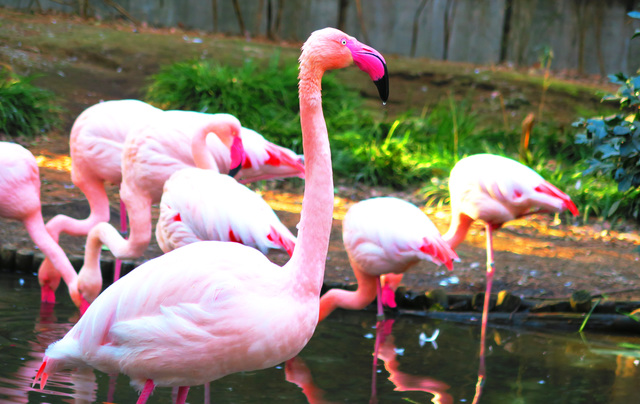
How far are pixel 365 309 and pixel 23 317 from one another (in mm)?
2166

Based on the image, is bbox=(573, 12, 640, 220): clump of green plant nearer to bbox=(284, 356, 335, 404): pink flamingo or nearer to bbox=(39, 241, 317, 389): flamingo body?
bbox=(284, 356, 335, 404): pink flamingo

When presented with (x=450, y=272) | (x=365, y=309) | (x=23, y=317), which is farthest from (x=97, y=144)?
(x=450, y=272)

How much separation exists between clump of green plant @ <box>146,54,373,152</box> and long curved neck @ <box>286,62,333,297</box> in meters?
5.18

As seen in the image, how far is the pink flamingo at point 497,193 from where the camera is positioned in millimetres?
4465

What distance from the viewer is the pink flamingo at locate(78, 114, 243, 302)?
367 centimetres

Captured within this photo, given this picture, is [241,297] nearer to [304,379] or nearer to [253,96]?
[304,379]

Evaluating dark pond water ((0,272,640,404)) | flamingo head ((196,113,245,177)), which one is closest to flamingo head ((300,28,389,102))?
dark pond water ((0,272,640,404))

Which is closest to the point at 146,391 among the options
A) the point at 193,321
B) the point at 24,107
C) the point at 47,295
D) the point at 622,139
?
the point at 193,321

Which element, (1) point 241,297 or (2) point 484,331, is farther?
(2) point 484,331

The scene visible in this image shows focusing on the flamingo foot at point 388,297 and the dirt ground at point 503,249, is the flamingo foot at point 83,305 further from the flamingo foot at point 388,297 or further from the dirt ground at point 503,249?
the flamingo foot at point 388,297

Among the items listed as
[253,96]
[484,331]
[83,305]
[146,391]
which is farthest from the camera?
[253,96]

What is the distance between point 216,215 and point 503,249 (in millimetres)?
2948

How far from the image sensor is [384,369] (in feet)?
11.6

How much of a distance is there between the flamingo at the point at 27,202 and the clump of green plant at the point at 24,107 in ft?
10.5
